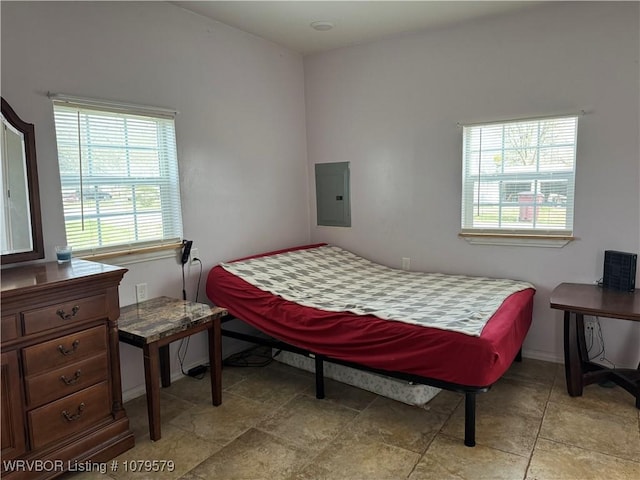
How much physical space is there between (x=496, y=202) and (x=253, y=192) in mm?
2022

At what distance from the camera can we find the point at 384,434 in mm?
2475

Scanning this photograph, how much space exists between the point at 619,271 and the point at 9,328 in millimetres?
3520

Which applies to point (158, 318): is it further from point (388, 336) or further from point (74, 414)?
point (388, 336)

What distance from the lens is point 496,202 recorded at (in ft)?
11.6

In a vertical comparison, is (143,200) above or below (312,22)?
below

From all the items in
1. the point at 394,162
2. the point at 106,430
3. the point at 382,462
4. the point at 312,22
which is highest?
the point at 312,22

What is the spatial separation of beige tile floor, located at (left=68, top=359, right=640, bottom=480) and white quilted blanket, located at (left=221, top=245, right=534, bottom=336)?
23.9 inches

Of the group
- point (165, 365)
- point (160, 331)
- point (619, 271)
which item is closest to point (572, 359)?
point (619, 271)

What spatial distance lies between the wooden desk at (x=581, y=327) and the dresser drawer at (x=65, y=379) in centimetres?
263

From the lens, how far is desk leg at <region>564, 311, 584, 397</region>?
2.79 metres

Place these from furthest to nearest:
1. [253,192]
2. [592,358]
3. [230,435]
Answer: [253,192]
[592,358]
[230,435]

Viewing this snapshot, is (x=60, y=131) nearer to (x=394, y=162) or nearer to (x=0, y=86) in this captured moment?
(x=0, y=86)

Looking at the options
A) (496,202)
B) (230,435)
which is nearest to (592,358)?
(496,202)

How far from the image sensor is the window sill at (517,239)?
327 cm
